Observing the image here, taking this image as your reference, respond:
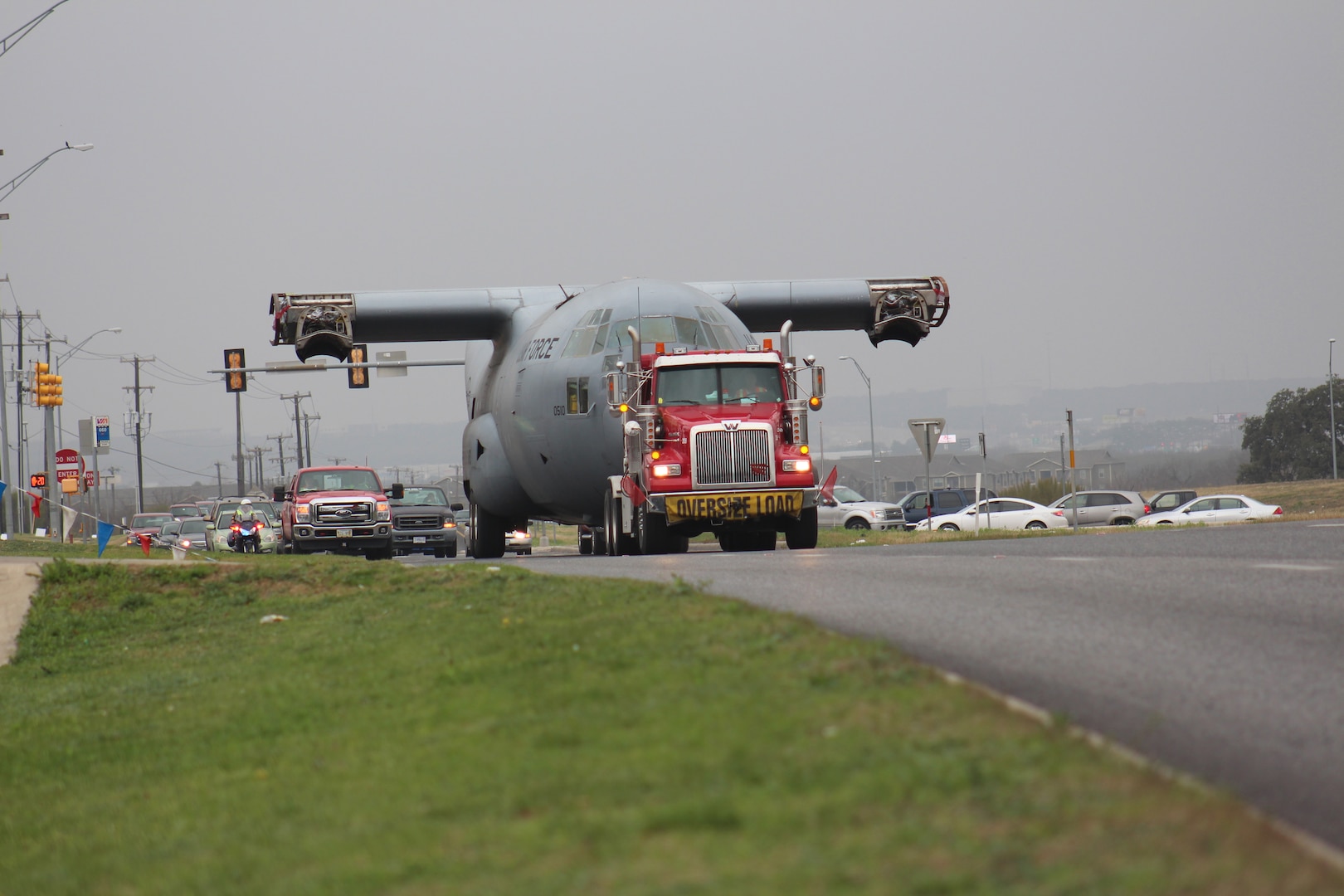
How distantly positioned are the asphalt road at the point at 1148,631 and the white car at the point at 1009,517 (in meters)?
24.6

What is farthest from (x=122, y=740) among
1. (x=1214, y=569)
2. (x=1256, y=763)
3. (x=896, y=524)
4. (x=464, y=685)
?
(x=896, y=524)

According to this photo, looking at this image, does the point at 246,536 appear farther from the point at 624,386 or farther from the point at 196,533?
the point at 624,386

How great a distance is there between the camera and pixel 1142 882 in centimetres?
379

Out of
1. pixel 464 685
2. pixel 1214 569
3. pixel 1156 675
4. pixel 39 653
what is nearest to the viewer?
pixel 1156 675

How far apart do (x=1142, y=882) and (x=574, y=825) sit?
1989mm

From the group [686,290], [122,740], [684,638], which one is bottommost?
[122,740]

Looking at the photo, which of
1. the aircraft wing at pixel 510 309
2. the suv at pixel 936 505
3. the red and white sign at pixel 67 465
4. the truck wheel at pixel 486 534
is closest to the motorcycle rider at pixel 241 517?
the red and white sign at pixel 67 465

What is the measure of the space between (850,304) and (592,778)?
2458 cm

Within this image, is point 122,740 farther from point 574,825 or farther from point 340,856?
point 574,825

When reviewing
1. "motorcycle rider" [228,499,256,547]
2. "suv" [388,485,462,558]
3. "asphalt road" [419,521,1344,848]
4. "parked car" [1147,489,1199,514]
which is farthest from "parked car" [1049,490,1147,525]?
"asphalt road" [419,521,1344,848]

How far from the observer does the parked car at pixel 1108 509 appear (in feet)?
142

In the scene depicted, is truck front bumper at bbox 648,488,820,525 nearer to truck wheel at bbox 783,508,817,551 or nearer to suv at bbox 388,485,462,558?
truck wheel at bbox 783,508,817,551

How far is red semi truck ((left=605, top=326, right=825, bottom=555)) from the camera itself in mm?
19422

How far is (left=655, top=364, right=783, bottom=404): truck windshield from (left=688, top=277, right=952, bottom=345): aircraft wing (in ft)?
28.9
